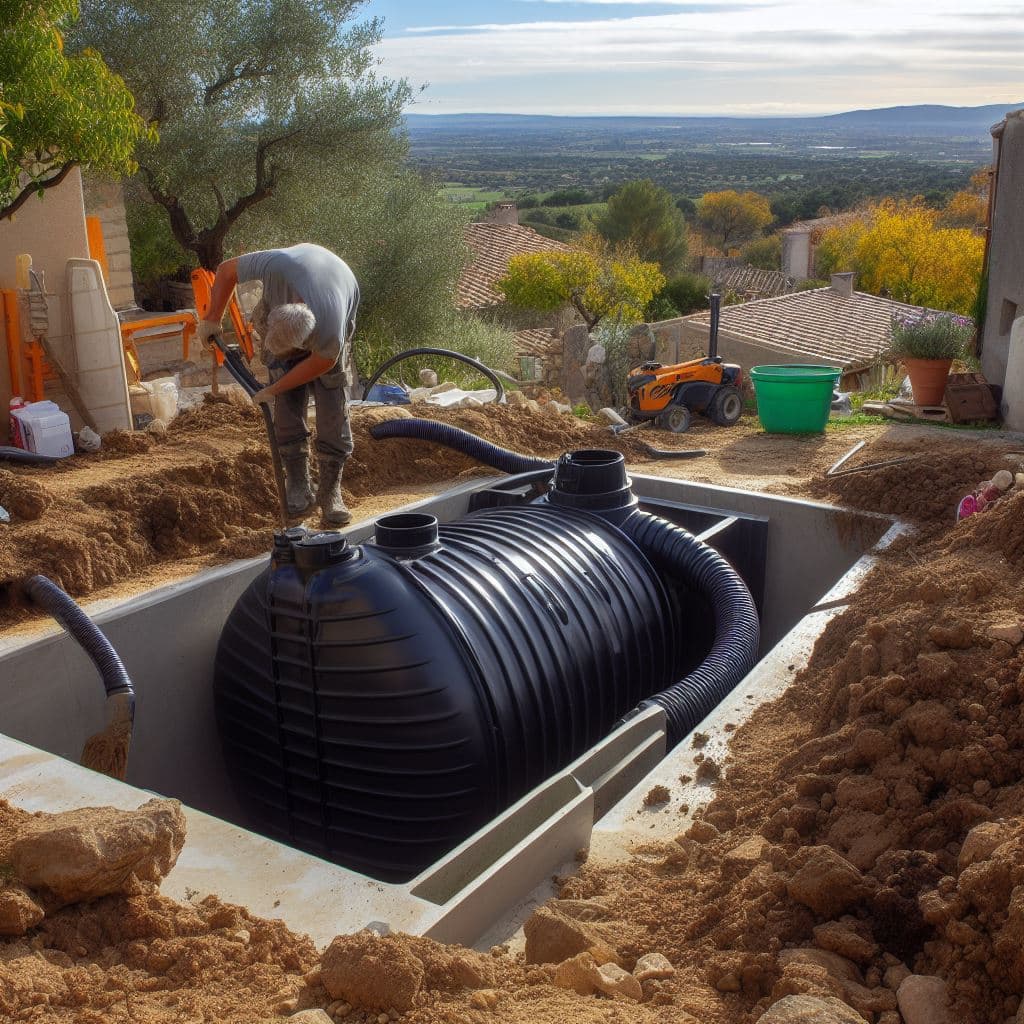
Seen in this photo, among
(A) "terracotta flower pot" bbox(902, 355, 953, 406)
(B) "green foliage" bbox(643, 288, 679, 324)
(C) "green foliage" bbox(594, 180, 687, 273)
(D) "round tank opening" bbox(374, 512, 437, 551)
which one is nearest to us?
(D) "round tank opening" bbox(374, 512, 437, 551)

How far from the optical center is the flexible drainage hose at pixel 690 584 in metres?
4.65

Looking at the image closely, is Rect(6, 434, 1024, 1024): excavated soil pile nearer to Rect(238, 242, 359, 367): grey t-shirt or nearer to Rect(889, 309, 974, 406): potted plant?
Rect(238, 242, 359, 367): grey t-shirt

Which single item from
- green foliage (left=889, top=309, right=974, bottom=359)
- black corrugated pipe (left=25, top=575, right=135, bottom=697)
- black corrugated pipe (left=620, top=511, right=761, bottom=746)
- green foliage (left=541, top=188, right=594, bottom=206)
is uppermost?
green foliage (left=541, top=188, right=594, bottom=206)

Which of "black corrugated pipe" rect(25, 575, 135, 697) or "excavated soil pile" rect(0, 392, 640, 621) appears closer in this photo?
"black corrugated pipe" rect(25, 575, 135, 697)

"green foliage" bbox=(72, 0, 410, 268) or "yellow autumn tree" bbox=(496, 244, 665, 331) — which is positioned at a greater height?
"green foliage" bbox=(72, 0, 410, 268)

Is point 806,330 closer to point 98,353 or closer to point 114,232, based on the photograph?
point 114,232

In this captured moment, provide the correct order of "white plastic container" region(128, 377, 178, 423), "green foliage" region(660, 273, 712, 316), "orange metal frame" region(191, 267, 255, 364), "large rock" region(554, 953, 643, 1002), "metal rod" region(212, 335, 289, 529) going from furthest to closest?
"green foliage" region(660, 273, 712, 316) → "white plastic container" region(128, 377, 178, 423) → "orange metal frame" region(191, 267, 255, 364) → "metal rod" region(212, 335, 289, 529) → "large rock" region(554, 953, 643, 1002)

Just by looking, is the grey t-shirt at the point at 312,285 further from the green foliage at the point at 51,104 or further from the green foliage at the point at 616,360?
the green foliage at the point at 616,360

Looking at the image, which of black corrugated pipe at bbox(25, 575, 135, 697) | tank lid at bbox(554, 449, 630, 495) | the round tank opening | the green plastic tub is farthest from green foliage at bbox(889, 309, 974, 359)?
black corrugated pipe at bbox(25, 575, 135, 697)

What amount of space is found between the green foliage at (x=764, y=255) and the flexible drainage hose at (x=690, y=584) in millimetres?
63664

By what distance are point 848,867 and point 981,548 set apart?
256 centimetres

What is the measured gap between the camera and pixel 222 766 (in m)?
5.82

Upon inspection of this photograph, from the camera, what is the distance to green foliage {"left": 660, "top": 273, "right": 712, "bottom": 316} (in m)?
44.6

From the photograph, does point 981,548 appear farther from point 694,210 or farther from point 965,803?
point 694,210
